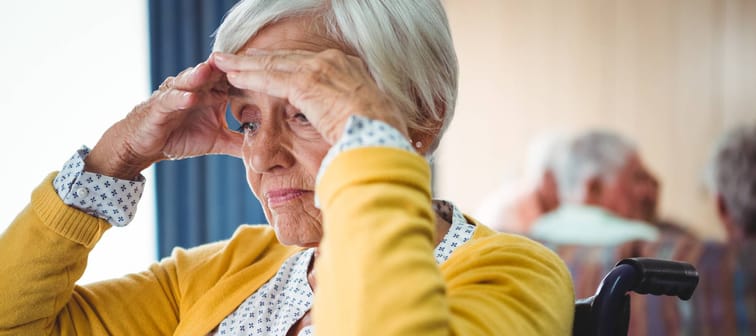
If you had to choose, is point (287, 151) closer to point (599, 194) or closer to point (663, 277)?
point (663, 277)

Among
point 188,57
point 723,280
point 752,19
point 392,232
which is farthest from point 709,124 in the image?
point 392,232

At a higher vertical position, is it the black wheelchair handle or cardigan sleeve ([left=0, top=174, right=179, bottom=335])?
the black wheelchair handle

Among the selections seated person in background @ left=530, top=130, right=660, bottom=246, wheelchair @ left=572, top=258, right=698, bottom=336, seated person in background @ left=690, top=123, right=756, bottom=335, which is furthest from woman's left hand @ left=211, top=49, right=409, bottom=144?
seated person in background @ left=530, top=130, right=660, bottom=246

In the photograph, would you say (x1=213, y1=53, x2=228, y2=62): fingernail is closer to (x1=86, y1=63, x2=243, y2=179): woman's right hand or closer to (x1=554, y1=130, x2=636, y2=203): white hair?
(x1=86, y1=63, x2=243, y2=179): woman's right hand

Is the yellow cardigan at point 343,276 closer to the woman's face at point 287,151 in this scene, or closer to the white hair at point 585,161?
the woman's face at point 287,151

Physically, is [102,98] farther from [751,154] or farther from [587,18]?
[587,18]

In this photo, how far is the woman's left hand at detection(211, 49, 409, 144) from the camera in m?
1.18

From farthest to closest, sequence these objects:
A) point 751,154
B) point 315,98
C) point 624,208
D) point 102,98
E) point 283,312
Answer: point 624,208 → point 751,154 → point 102,98 → point 283,312 → point 315,98

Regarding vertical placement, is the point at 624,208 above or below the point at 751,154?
below

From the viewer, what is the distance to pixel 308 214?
1.44 m

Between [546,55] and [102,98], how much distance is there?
3.28 meters

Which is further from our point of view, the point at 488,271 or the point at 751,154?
the point at 751,154

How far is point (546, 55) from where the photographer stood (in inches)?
229

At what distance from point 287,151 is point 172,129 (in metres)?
0.28
